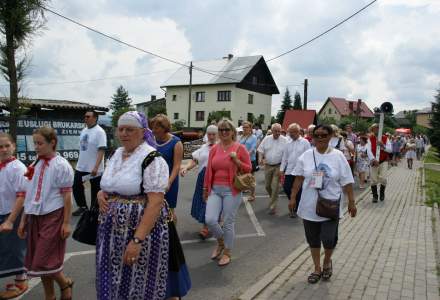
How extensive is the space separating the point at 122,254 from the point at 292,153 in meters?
5.85

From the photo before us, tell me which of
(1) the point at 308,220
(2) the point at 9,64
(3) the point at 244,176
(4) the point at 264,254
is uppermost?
(2) the point at 9,64

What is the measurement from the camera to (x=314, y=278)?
4.56 m

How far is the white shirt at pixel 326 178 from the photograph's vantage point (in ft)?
14.8

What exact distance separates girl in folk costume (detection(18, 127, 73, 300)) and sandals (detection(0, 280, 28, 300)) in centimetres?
54

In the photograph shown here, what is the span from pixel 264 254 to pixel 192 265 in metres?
1.10

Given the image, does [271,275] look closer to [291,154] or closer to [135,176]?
[135,176]

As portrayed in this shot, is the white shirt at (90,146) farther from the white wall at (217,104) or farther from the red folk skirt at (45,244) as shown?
the white wall at (217,104)

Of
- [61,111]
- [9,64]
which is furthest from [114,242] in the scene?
[61,111]

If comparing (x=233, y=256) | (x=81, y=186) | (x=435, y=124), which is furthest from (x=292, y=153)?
(x=435, y=124)

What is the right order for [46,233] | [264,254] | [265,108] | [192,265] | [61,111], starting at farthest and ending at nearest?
[265,108]
[61,111]
[264,254]
[192,265]
[46,233]

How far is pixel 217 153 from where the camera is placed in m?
5.33

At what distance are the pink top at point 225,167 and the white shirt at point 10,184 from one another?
7.20 feet

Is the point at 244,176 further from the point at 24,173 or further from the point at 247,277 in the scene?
the point at 24,173

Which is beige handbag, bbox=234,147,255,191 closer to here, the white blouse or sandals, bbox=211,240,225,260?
sandals, bbox=211,240,225,260
